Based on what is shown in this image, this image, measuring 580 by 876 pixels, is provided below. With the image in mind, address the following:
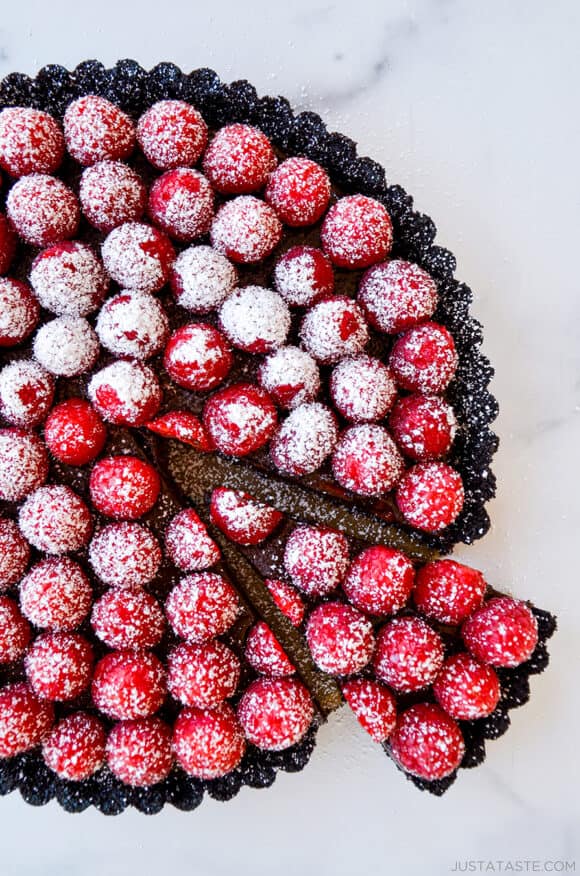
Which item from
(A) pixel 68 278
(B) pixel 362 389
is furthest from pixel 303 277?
(A) pixel 68 278

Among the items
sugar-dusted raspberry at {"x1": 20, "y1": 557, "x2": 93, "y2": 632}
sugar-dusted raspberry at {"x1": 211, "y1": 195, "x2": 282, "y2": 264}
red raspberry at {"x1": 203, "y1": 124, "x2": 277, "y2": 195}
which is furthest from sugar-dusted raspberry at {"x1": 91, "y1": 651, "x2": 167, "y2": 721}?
red raspberry at {"x1": 203, "y1": 124, "x2": 277, "y2": 195}

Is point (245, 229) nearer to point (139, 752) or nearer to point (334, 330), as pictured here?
point (334, 330)

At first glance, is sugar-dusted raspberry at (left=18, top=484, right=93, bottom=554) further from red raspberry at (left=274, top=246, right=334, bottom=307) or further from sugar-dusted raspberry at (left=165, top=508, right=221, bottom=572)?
red raspberry at (left=274, top=246, right=334, bottom=307)

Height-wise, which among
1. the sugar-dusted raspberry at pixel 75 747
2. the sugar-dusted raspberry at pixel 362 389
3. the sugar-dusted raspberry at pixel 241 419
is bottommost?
the sugar-dusted raspberry at pixel 75 747

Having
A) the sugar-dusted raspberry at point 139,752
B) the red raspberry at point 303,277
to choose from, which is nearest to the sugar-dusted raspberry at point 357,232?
the red raspberry at point 303,277

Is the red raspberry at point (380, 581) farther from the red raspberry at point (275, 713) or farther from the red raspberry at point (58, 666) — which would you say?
the red raspberry at point (58, 666)

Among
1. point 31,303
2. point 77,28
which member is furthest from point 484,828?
point 77,28
